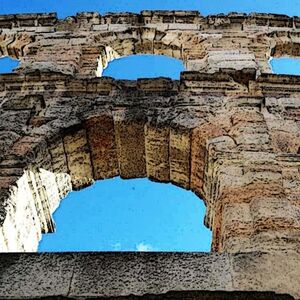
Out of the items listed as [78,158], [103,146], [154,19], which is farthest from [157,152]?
[154,19]

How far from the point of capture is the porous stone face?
19.1ft

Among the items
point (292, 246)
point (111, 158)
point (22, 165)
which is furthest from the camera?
point (111, 158)

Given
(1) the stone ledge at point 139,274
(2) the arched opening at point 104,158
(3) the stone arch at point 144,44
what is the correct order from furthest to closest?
(3) the stone arch at point 144,44
(2) the arched opening at point 104,158
(1) the stone ledge at point 139,274

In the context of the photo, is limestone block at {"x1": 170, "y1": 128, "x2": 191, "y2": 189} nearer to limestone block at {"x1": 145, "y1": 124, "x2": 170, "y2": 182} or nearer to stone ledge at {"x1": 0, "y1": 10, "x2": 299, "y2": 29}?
limestone block at {"x1": 145, "y1": 124, "x2": 170, "y2": 182}

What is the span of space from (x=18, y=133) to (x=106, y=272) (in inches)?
158

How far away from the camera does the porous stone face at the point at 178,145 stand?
5.84m

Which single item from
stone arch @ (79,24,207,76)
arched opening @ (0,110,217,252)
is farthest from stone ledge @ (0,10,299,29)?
arched opening @ (0,110,217,252)

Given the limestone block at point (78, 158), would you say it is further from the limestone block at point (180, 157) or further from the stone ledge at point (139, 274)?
the stone ledge at point (139, 274)

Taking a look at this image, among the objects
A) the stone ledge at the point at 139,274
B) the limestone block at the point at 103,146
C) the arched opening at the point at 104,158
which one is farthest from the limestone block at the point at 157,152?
the stone ledge at the point at 139,274

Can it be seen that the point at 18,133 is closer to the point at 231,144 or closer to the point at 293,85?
the point at 231,144

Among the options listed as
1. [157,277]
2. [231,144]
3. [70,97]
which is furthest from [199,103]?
[157,277]

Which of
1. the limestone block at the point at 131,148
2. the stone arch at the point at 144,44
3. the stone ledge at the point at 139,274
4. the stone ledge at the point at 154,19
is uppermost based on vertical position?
Answer: the stone ledge at the point at 154,19

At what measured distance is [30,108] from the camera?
29.9 feet

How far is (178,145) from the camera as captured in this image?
848cm
